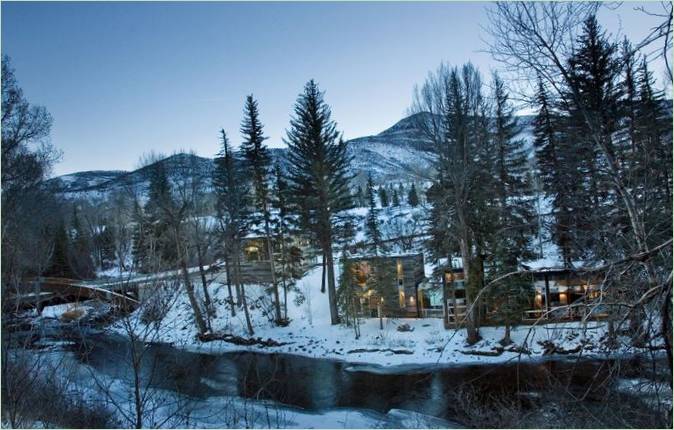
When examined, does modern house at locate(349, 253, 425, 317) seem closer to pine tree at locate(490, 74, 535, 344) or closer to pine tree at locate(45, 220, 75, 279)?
pine tree at locate(490, 74, 535, 344)

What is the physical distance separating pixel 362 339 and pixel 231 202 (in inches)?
336

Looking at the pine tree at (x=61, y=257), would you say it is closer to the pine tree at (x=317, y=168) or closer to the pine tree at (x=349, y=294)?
the pine tree at (x=317, y=168)

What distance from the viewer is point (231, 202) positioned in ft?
61.7

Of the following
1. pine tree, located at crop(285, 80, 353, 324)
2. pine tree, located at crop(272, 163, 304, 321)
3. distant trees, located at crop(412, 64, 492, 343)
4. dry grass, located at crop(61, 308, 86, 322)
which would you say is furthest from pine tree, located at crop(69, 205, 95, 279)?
distant trees, located at crop(412, 64, 492, 343)

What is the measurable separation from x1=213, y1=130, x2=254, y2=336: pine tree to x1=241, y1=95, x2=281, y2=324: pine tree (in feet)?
2.22

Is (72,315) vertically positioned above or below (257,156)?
below

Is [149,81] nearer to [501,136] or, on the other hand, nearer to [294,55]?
[294,55]

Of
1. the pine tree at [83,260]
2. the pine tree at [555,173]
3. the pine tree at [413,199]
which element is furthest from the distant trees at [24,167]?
the pine tree at [413,199]

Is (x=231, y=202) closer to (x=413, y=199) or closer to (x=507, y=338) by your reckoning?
(x=507, y=338)

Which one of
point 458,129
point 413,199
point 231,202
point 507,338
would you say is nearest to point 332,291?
point 231,202

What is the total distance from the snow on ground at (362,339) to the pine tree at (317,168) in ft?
5.06

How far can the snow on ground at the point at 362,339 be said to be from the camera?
12984 millimetres

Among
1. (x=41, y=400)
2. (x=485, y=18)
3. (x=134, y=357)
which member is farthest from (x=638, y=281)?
(x=41, y=400)

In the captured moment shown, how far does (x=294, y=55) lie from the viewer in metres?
7.38
